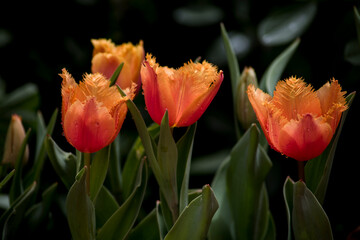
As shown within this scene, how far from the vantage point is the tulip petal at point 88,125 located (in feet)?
1.47

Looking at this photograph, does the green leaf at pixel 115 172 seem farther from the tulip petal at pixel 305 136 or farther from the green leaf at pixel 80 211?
the tulip petal at pixel 305 136

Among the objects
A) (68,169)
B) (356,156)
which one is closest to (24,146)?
(68,169)

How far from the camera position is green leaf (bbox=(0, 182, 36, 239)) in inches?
22.7

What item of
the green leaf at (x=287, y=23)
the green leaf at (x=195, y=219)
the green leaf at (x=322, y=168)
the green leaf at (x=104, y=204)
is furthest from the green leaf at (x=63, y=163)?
the green leaf at (x=287, y=23)

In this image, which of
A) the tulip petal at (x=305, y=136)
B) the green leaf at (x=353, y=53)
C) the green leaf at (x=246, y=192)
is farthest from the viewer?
the green leaf at (x=353, y=53)

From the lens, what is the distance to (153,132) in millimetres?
610

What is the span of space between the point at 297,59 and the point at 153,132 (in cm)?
45

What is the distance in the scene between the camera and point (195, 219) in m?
0.46

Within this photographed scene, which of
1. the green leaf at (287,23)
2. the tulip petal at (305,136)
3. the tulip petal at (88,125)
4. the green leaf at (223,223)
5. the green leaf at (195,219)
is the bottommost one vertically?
the green leaf at (223,223)

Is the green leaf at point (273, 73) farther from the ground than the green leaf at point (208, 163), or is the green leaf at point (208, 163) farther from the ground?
the green leaf at point (273, 73)

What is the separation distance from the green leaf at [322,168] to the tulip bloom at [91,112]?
0.19 metres

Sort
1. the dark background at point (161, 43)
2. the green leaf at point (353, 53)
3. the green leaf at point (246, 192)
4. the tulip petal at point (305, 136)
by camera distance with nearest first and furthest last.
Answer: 1. the tulip petal at point (305, 136)
2. the green leaf at point (246, 192)
3. the green leaf at point (353, 53)
4. the dark background at point (161, 43)

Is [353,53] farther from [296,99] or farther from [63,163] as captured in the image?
[63,163]

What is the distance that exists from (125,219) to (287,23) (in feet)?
1.62
